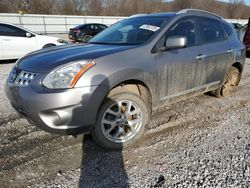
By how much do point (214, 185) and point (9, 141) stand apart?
266 cm

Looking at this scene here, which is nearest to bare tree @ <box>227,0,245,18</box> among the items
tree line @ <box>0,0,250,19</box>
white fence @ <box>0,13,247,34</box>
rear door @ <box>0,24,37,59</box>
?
tree line @ <box>0,0,250,19</box>

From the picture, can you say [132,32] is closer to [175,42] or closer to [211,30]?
[175,42]

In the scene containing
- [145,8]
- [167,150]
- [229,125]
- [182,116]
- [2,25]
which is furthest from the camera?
[145,8]

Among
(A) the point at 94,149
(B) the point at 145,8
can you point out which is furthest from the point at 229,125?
(B) the point at 145,8

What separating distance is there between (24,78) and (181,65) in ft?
7.15

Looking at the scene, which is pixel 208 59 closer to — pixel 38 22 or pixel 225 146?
pixel 225 146

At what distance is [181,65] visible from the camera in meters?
3.38

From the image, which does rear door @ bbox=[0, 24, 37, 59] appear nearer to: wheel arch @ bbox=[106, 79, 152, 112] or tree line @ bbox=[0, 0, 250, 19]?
wheel arch @ bbox=[106, 79, 152, 112]

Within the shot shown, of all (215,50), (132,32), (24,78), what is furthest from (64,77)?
(215,50)

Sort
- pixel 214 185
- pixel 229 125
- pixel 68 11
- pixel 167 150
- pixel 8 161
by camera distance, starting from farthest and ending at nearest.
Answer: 1. pixel 68 11
2. pixel 229 125
3. pixel 167 150
4. pixel 8 161
5. pixel 214 185

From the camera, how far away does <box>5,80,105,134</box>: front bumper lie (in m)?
2.38

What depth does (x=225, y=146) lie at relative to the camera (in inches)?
A: 117

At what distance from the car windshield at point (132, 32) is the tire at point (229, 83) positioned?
2077 millimetres

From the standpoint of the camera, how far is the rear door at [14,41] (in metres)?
8.34
